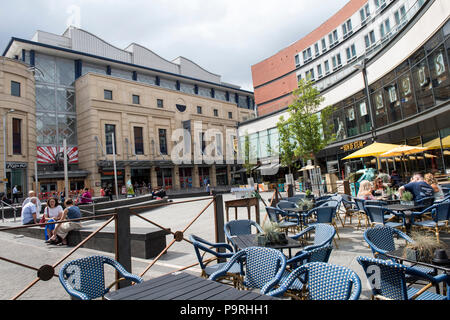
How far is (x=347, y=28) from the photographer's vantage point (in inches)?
1284

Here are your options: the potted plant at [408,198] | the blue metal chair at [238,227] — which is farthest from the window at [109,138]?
the potted plant at [408,198]

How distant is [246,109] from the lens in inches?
2271

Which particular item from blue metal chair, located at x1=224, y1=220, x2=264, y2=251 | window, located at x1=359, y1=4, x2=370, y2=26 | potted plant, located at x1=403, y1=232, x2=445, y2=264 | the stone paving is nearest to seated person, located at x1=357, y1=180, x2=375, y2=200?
the stone paving

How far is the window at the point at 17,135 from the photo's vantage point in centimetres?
2866

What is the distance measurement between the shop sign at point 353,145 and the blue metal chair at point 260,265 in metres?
23.1

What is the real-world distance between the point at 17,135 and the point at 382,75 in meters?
34.3

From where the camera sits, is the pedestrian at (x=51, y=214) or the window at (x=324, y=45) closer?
the pedestrian at (x=51, y=214)

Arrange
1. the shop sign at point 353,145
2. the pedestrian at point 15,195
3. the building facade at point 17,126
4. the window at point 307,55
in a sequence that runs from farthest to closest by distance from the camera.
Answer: the window at point 307,55 < the building facade at point 17,126 < the pedestrian at point 15,195 < the shop sign at point 353,145

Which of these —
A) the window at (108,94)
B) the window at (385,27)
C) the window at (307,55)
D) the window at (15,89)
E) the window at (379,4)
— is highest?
the window at (307,55)

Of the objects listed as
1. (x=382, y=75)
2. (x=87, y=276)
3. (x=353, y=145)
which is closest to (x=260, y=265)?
(x=87, y=276)

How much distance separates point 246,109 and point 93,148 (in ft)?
106

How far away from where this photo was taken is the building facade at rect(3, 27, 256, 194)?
34219mm

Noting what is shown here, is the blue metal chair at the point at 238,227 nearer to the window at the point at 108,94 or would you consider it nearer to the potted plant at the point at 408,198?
the potted plant at the point at 408,198
